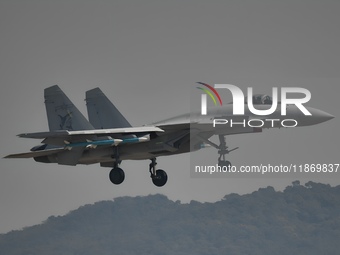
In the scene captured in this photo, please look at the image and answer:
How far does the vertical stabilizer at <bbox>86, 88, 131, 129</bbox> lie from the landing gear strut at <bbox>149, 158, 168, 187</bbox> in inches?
89.0

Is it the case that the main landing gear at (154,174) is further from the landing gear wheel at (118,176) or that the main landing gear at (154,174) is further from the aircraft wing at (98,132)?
the aircraft wing at (98,132)

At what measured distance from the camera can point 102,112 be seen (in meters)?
53.7

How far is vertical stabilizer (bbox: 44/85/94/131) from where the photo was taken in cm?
5250

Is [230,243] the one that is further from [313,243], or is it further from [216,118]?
[216,118]

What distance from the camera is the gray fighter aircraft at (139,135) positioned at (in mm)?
49938

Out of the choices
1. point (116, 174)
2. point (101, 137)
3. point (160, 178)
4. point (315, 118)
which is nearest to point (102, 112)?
point (101, 137)

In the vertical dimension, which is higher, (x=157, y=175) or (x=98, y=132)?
(x=98, y=132)

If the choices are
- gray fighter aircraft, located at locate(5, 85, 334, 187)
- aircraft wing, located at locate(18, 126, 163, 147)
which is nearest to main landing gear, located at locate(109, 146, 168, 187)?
gray fighter aircraft, located at locate(5, 85, 334, 187)

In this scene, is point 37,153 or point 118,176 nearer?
point 118,176

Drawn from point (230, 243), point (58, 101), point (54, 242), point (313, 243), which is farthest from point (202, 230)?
point (58, 101)

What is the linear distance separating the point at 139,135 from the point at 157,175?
8.94 ft

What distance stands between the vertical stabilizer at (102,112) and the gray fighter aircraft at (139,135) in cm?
31

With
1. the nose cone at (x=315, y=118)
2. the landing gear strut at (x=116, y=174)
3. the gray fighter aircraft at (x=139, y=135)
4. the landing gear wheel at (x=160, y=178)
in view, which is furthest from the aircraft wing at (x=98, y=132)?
the nose cone at (x=315, y=118)

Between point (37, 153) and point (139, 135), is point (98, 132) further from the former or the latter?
point (37, 153)
